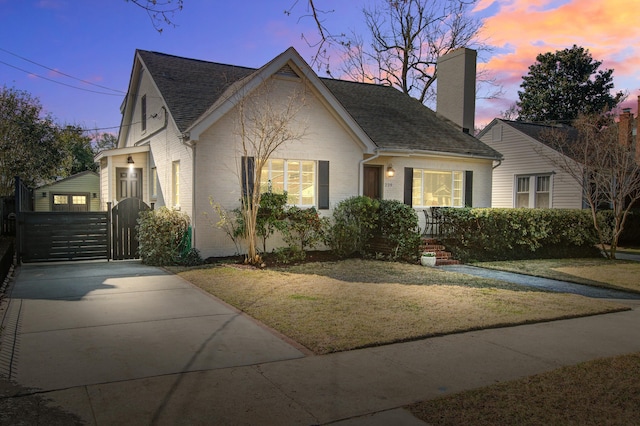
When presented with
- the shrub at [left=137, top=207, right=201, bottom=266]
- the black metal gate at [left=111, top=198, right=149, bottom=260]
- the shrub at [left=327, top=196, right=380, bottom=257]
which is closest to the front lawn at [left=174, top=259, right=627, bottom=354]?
the shrub at [left=137, top=207, right=201, bottom=266]

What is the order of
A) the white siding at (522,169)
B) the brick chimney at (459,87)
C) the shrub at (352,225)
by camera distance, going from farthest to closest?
the white siding at (522,169) → the brick chimney at (459,87) → the shrub at (352,225)

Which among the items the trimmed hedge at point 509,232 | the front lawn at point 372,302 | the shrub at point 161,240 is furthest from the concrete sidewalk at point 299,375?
the trimmed hedge at point 509,232

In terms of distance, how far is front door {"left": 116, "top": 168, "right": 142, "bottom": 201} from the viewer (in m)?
15.6

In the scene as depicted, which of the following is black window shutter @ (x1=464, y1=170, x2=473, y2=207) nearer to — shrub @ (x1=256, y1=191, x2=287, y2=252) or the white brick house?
the white brick house

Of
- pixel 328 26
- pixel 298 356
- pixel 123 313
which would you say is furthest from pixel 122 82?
pixel 298 356

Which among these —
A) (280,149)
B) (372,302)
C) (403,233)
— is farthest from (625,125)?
(372,302)

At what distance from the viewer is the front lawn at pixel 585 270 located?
10.2m

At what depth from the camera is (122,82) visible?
17219 mm

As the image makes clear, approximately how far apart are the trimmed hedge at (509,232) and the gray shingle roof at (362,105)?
305 centimetres

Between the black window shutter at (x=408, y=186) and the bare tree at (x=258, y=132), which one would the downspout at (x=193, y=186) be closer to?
the bare tree at (x=258, y=132)

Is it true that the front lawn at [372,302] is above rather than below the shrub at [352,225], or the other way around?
below

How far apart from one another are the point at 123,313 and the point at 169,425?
3625 millimetres

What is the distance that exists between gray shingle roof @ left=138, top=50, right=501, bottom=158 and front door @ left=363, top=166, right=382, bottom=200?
1.01m

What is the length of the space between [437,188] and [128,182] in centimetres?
1070
